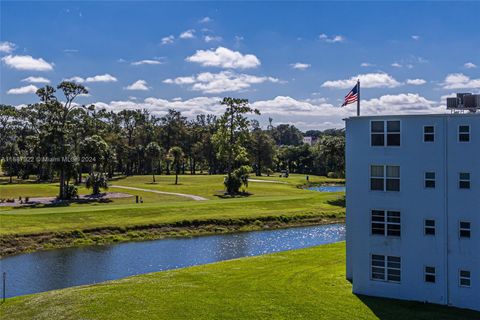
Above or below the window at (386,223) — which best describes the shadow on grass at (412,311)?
below

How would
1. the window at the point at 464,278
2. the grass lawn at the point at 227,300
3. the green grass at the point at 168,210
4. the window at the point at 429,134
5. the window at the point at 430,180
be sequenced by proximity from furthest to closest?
the green grass at the point at 168,210
the window at the point at 430,180
the window at the point at 429,134
the window at the point at 464,278
the grass lawn at the point at 227,300

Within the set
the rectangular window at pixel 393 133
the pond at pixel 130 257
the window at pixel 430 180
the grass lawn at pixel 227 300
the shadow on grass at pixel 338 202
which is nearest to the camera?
the grass lawn at pixel 227 300

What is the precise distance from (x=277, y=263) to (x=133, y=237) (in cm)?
1902

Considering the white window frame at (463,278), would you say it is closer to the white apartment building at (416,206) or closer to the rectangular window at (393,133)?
the white apartment building at (416,206)

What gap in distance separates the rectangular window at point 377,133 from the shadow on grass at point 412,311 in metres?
7.93

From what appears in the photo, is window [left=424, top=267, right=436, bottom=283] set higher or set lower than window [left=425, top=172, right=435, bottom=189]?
lower

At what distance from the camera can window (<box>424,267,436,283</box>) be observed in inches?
978

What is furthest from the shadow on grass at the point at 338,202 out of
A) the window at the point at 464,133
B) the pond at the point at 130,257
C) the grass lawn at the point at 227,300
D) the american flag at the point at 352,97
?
the window at the point at 464,133

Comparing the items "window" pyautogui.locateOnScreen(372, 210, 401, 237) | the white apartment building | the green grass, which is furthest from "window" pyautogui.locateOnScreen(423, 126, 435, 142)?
the green grass

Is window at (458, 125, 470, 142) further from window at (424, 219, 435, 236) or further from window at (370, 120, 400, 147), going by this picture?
window at (424, 219, 435, 236)

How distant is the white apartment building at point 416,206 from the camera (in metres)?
24.1

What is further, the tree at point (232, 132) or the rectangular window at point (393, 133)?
the tree at point (232, 132)

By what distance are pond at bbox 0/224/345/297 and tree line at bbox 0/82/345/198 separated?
89.7ft

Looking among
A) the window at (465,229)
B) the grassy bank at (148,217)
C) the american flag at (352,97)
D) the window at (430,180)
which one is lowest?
the grassy bank at (148,217)
